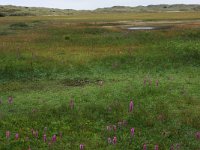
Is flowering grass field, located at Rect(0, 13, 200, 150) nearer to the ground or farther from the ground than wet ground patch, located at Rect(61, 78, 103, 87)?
farther from the ground

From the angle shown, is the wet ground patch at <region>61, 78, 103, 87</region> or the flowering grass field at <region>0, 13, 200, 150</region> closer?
the flowering grass field at <region>0, 13, 200, 150</region>

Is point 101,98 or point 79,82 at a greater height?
point 101,98

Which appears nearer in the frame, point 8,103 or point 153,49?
point 8,103

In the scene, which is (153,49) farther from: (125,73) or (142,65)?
(125,73)

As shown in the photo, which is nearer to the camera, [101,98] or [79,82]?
[101,98]

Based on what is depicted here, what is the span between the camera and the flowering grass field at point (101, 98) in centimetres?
1233

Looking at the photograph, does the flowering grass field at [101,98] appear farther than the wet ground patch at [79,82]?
No

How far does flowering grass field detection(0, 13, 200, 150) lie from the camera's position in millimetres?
12328

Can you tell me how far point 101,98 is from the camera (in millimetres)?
16922

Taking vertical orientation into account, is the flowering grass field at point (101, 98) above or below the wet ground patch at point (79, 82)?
above

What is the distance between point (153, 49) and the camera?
99.9 feet

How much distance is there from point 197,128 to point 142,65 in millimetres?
12697

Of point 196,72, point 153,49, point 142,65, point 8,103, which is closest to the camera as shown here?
point 8,103

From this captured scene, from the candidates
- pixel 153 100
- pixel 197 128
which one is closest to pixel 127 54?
pixel 153 100
